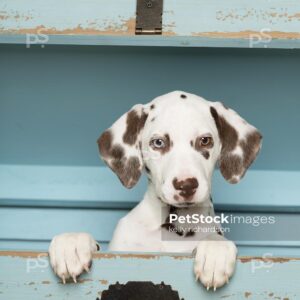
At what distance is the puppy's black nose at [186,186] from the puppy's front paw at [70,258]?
0.30 meters

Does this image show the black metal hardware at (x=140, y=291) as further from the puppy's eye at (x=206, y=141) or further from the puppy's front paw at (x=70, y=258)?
the puppy's eye at (x=206, y=141)

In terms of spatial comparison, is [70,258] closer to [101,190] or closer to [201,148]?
[201,148]

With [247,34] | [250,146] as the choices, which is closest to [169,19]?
[247,34]

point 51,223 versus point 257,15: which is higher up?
point 257,15

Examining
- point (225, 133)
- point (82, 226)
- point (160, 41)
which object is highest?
point (160, 41)

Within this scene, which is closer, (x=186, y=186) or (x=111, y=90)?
(x=186, y=186)

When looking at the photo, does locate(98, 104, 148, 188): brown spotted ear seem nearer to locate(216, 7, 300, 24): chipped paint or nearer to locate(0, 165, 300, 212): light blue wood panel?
locate(216, 7, 300, 24): chipped paint

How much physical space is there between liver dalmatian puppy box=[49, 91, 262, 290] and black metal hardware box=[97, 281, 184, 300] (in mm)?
168

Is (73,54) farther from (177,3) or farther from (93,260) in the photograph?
(93,260)

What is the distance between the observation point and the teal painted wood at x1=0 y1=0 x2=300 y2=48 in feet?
8.20

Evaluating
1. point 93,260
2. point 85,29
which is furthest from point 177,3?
point 93,260

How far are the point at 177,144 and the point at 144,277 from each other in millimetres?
456

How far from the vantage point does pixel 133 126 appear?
2451 millimetres

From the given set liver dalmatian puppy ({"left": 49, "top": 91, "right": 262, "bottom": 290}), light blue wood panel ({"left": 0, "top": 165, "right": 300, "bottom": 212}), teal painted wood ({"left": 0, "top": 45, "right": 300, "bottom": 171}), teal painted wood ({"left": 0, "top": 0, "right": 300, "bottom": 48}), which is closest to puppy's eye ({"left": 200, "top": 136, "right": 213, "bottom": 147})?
liver dalmatian puppy ({"left": 49, "top": 91, "right": 262, "bottom": 290})
